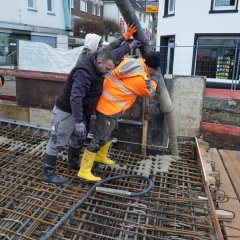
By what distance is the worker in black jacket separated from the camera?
3.27 meters

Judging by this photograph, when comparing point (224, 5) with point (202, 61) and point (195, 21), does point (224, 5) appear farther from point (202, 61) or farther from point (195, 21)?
point (202, 61)

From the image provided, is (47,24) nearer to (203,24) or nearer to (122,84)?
(203,24)

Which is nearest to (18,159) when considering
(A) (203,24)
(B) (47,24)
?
(A) (203,24)

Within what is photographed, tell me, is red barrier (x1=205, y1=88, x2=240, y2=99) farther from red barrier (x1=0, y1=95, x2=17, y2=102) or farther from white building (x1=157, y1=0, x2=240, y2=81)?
red barrier (x1=0, y1=95, x2=17, y2=102)

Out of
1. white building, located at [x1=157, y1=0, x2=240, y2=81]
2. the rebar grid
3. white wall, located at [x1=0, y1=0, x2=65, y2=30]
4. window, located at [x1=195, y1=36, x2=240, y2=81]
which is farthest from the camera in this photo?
white wall, located at [x1=0, y1=0, x2=65, y2=30]

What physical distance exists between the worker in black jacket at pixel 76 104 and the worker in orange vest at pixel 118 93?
15cm

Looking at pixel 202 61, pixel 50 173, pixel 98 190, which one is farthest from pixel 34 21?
pixel 98 190

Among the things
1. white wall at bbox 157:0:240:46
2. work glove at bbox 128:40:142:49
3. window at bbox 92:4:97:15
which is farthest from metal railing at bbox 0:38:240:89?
window at bbox 92:4:97:15

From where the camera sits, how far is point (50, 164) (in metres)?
3.59

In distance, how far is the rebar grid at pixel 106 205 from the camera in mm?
2848

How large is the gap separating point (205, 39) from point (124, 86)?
10.7m

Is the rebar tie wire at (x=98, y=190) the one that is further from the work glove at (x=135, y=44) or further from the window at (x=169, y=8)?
the window at (x=169, y=8)

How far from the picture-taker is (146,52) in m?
3.79

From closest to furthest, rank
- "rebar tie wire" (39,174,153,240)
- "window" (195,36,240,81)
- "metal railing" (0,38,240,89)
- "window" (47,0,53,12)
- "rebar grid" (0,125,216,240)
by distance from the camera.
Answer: "rebar tie wire" (39,174,153,240)
"rebar grid" (0,125,216,240)
"metal railing" (0,38,240,89)
"window" (195,36,240,81)
"window" (47,0,53,12)
